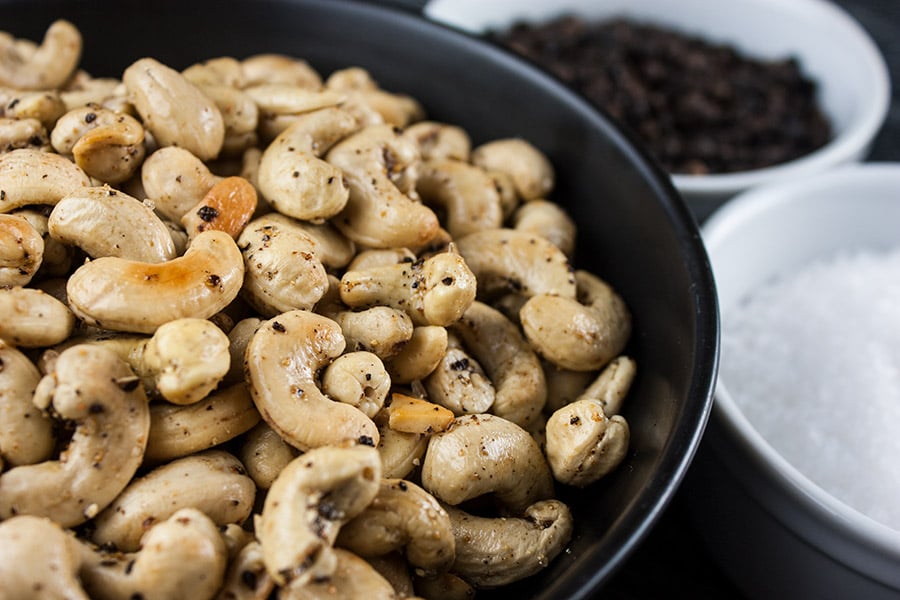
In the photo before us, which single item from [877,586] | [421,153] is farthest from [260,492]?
[877,586]

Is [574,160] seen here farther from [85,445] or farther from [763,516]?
[85,445]

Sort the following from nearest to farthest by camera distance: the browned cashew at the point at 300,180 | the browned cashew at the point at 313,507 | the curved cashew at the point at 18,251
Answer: the browned cashew at the point at 313,507 → the curved cashew at the point at 18,251 → the browned cashew at the point at 300,180

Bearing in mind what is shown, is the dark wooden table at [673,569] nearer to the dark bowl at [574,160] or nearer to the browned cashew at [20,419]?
the dark bowl at [574,160]

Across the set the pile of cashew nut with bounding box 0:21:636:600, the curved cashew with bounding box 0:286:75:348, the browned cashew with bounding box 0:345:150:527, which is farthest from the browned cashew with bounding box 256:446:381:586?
the curved cashew with bounding box 0:286:75:348

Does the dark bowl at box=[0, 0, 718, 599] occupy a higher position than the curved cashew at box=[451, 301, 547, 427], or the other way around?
the dark bowl at box=[0, 0, 718, 599]

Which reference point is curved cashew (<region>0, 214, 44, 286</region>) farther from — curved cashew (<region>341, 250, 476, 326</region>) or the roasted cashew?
the roasted cashew

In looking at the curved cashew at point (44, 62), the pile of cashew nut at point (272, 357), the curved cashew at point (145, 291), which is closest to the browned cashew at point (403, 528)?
the pile of cashew nut at point (272, 357)

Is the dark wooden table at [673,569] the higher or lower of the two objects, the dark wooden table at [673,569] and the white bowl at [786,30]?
the lower
